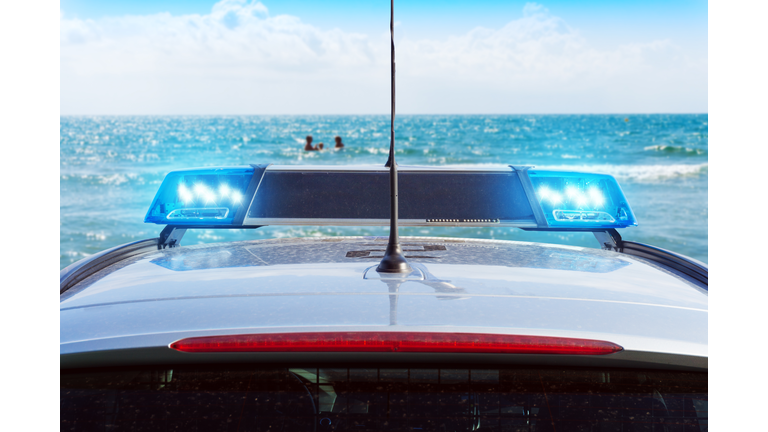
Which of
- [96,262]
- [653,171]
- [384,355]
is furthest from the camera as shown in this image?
[653,171]

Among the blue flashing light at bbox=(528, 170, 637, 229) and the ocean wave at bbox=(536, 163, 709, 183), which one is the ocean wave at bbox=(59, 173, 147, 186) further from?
the blue flashing light at bbox=(528, 170, 637, 229)

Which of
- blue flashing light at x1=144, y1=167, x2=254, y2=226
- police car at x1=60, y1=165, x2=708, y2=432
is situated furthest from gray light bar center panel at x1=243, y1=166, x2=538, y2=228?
police car at x1=60, y1=165, x2=708, y2=432

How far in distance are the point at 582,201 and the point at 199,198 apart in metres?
1.78

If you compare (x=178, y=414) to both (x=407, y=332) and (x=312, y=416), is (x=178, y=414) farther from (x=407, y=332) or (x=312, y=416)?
(x=407, y=332)

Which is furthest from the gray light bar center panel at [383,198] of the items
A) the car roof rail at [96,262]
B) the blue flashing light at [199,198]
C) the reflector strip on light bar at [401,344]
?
the reflector strip on light bar at [401,344]

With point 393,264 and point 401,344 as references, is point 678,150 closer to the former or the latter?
point 393,264

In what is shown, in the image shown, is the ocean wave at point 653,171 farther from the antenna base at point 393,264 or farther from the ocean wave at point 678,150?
the antenna base at point 393,264

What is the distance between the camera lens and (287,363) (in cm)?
109

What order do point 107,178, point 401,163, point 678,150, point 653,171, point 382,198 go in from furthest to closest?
point 678,150, point 653,171, point 107,178, point 401,163, point 382,198

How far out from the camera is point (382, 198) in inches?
127

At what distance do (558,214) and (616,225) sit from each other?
0.83 feet

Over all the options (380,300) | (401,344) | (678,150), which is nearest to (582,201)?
(380,300)
